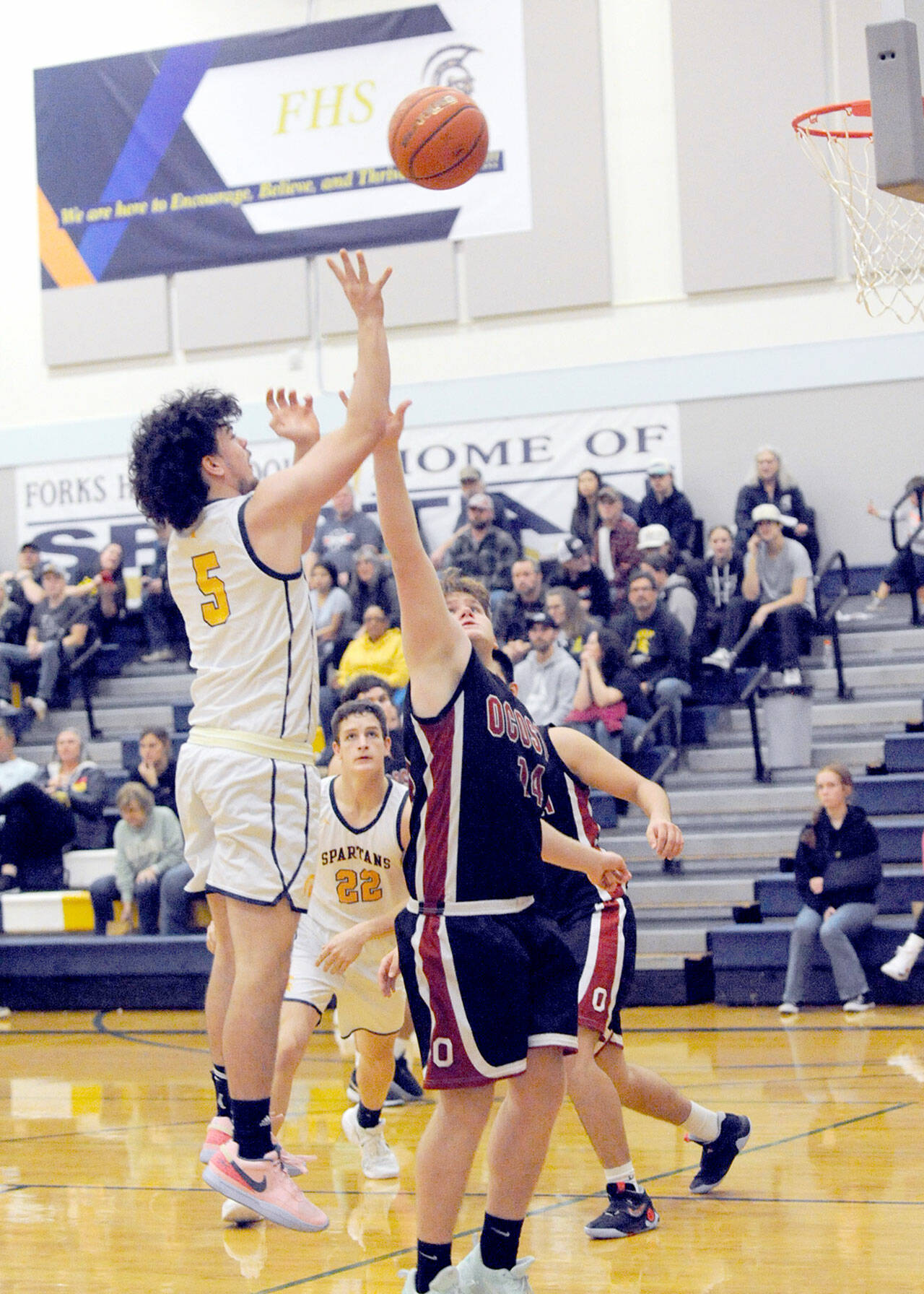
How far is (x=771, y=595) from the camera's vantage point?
1209 centimetres

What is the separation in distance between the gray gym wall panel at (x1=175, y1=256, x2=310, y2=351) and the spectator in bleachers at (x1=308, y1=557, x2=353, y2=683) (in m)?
3.68

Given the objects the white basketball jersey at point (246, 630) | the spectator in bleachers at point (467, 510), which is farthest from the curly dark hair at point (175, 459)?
the spectator in bleachers at point (467, 510)

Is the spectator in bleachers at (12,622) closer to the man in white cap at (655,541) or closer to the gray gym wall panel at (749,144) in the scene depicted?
the man in white cap at (655,541)

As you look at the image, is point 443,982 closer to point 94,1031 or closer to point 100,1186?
point 100,1186

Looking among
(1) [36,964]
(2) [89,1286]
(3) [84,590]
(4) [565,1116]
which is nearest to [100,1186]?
(2) [89,1286]

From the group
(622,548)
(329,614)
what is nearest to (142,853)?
(329,614)

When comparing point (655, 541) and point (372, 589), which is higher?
point (655, 541)

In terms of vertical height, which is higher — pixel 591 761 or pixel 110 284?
pixel 110 284

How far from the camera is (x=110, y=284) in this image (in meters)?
16.3

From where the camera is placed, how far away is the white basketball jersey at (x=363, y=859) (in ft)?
18.1

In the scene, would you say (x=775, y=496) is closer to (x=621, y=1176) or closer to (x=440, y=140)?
(x=440, y=140)

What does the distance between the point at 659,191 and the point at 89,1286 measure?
40.4 ft

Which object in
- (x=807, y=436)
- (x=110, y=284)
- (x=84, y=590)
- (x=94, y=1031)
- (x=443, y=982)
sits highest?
(x=110, y=284)

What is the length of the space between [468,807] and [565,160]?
1228 centimetres
